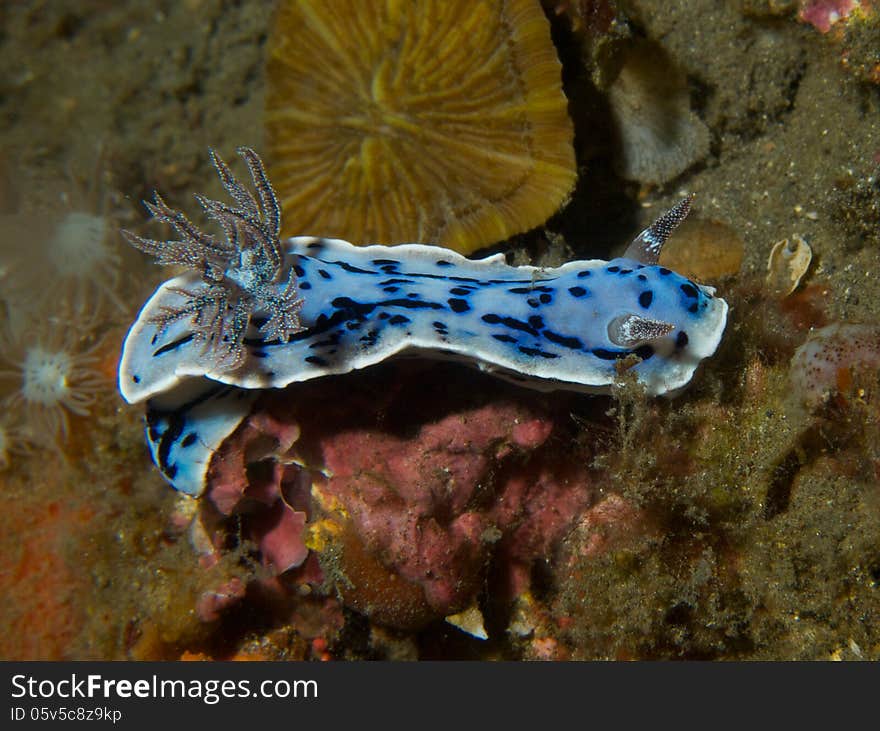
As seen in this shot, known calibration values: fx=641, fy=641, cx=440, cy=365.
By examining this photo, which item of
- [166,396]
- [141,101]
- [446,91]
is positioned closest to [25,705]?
[166,396]

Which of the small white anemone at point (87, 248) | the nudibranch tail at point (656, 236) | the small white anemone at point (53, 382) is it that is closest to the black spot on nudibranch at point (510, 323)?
the nudibranch tail at point (656, 236)

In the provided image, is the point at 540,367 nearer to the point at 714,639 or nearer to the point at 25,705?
the point at 714,639

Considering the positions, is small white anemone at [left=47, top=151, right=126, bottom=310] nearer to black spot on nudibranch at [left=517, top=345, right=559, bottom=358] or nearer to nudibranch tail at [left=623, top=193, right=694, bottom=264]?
black spot on nudibranch at [left=517, top=345, right=559, bottom=358]

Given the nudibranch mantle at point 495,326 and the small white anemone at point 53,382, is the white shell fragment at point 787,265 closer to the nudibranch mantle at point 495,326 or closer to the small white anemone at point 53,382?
the nudibranch mantle at point 495,326

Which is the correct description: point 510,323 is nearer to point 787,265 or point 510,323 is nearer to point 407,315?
point 407,315

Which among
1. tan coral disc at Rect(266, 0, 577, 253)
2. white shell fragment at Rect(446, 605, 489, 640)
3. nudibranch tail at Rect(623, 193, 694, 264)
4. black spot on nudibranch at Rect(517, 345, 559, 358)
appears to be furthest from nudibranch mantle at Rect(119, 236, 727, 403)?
white shell fragment at Rect(446, 605, 489, 640)
